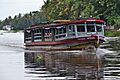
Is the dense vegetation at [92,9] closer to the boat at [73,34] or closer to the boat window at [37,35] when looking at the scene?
the boat window at [37,35]

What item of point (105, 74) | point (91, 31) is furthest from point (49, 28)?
point (105, 74)

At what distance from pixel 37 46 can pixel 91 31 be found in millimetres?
10928

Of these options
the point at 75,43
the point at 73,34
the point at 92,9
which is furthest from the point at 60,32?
the point at 92,9

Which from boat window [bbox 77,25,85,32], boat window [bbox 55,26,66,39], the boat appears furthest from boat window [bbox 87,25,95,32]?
boat window [bbox 55,26,66,39]

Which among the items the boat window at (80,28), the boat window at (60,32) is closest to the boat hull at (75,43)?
the boat window at (60,32)

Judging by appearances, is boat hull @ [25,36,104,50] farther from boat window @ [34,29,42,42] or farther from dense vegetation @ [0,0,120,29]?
dense vegetation @ [0,0,120,29]

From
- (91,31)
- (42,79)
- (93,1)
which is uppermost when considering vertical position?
(93,1)

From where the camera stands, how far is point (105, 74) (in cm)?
2286

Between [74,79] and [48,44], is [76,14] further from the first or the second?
[74,79]

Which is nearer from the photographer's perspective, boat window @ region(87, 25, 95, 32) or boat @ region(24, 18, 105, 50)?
boat @ region(24, 18, 105, 50)

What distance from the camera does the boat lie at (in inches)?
1731

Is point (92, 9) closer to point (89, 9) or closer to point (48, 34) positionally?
point (89, 9)

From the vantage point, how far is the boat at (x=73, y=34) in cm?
4397

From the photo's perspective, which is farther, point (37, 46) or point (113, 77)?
point (37, 46)
